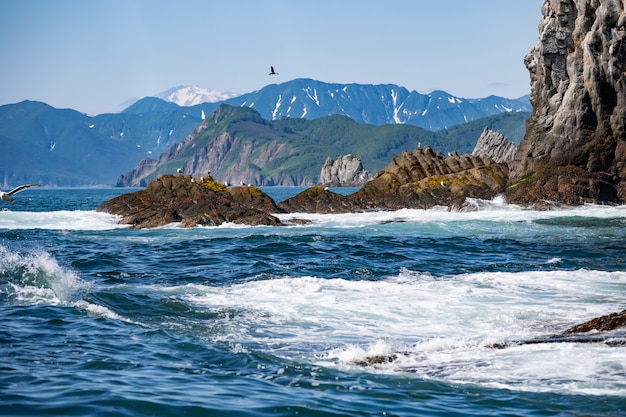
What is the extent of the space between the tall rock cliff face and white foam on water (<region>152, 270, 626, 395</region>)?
1397 inches

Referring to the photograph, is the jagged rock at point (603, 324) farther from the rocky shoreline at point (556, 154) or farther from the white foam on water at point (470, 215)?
the rocky shoreline at point (556, 154)

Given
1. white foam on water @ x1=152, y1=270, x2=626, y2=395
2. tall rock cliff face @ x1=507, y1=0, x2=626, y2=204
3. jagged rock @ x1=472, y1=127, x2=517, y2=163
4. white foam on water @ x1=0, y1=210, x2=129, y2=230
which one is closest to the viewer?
white foam on water @ x1=152, y1=270, x2=626, y2=395

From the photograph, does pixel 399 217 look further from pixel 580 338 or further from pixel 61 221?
pixel 580 338

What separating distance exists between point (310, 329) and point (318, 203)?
49435 millimetres

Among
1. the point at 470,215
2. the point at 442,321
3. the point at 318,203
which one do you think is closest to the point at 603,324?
the point at 442,321

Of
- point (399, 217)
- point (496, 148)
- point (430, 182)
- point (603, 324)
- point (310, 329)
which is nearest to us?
point (603, 324)

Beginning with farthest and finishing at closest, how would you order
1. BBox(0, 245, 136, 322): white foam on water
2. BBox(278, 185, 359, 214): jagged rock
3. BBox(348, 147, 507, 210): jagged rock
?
BBox(348, 147, 507, 210): jagged rock < BBox(278, 185, 359, 214): jagged rock < BBox(0, 245, 136, 322): white foam on water

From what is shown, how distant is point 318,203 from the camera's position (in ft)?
222

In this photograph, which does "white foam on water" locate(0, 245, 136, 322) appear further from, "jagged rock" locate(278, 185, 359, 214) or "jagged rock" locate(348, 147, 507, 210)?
"jagged rock" locate(348, 147, 507, 210)

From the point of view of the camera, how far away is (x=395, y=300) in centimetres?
2247

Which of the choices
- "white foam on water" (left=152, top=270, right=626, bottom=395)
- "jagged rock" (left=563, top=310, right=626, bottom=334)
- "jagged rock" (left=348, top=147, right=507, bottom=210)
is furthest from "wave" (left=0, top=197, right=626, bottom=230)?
"jagged rock" (left=563, top=310, right=626, bottom=334)

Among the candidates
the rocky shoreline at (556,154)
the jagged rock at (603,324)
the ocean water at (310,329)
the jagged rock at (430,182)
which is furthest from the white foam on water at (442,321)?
the jagged rock at (430,182)

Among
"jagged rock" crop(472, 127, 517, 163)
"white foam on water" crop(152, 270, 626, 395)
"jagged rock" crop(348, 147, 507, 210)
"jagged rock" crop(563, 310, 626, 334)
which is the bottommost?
"white foam on water" crop(152, 270, 626, 395)

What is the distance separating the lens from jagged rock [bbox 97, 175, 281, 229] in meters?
52.7
